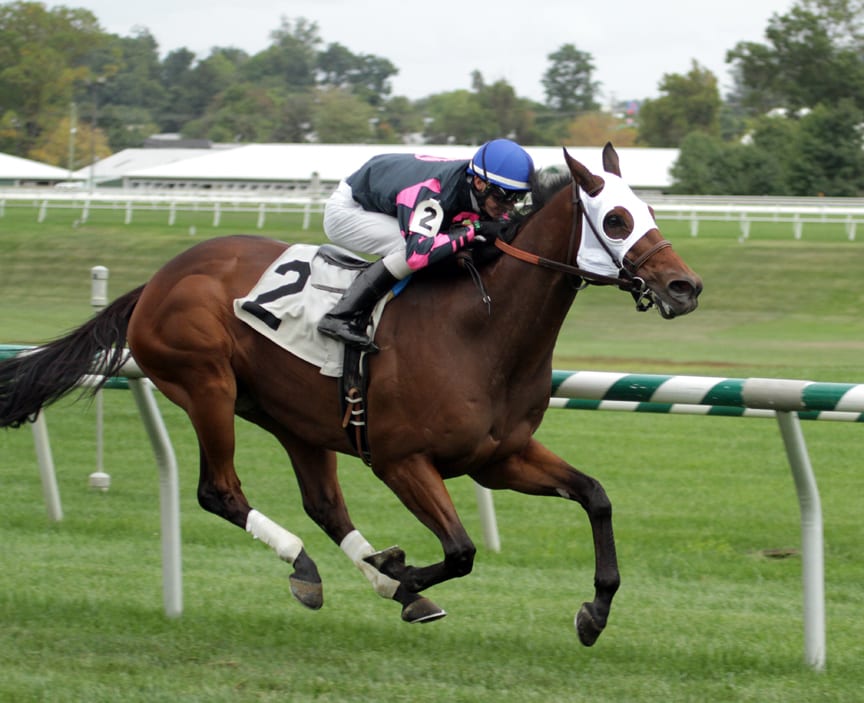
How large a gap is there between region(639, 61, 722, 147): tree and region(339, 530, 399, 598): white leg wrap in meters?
74.3

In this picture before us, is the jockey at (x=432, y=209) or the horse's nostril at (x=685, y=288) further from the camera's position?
the jockey at (x=432, y=209)

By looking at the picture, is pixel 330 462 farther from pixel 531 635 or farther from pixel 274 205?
pixel 274 205

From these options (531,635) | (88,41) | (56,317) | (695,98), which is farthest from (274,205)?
(88,41)

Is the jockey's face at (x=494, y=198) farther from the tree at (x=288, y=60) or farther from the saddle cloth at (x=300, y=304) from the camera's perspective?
the tree at (x=288, y=60)

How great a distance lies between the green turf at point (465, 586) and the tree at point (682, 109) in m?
66.7

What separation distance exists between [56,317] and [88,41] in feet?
263

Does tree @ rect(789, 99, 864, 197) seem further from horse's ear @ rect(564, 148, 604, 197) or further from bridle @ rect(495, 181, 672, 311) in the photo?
horse's ear @ rect(564, 148, 604, 197)

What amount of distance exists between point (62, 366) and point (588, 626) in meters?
2.44

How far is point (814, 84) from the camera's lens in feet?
196

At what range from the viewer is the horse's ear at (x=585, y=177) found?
4.39 meters

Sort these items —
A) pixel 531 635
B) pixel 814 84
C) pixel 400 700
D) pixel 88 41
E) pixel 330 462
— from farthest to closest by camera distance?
pixel 88 41
pixel 814 84
pixel 330 462
pixel 531 635
pixel 400 700

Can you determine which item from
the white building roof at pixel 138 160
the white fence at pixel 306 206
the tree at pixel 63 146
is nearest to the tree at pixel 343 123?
the tree at pixel 63 146

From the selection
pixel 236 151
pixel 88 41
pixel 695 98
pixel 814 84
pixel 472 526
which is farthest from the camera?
pixel 88 41

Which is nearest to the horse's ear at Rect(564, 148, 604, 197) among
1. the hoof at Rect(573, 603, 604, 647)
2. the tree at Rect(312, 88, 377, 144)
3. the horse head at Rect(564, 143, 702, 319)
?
the horse head at Rect(564, 143, 702, 319)
